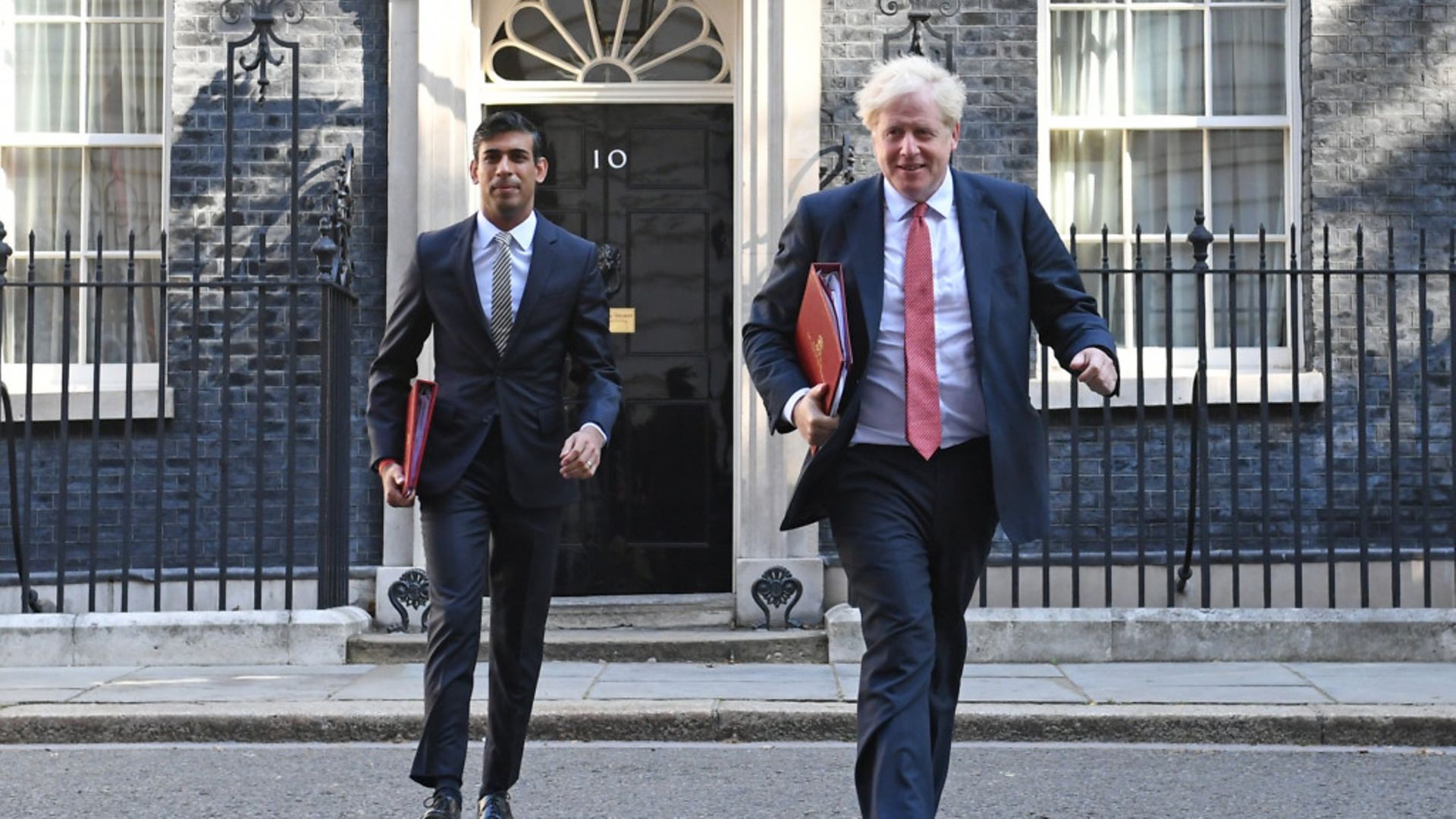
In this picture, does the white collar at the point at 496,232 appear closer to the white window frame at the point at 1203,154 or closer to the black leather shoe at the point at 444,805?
the black leather shoe at the point at 444,805

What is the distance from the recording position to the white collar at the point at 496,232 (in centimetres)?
502

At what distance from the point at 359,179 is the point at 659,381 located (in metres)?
1.87

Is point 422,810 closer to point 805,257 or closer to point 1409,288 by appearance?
point 805,257

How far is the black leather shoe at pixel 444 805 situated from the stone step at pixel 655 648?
13.3 feet

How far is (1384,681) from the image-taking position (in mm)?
8023

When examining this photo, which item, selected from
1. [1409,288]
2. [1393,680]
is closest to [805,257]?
[1393,680]

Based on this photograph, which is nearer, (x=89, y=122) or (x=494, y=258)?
(x=494, y=258)

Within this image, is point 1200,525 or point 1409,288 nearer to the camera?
point 1200,525

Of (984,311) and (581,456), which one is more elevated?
(984,311)

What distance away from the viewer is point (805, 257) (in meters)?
4.33

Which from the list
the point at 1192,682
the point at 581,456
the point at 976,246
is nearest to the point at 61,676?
the point at 581,456

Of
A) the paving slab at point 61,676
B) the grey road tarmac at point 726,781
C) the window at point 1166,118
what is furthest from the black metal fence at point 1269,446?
the paving slab at point 61,676

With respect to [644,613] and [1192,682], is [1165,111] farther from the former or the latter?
[644,613]

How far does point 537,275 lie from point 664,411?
16.6 ft
